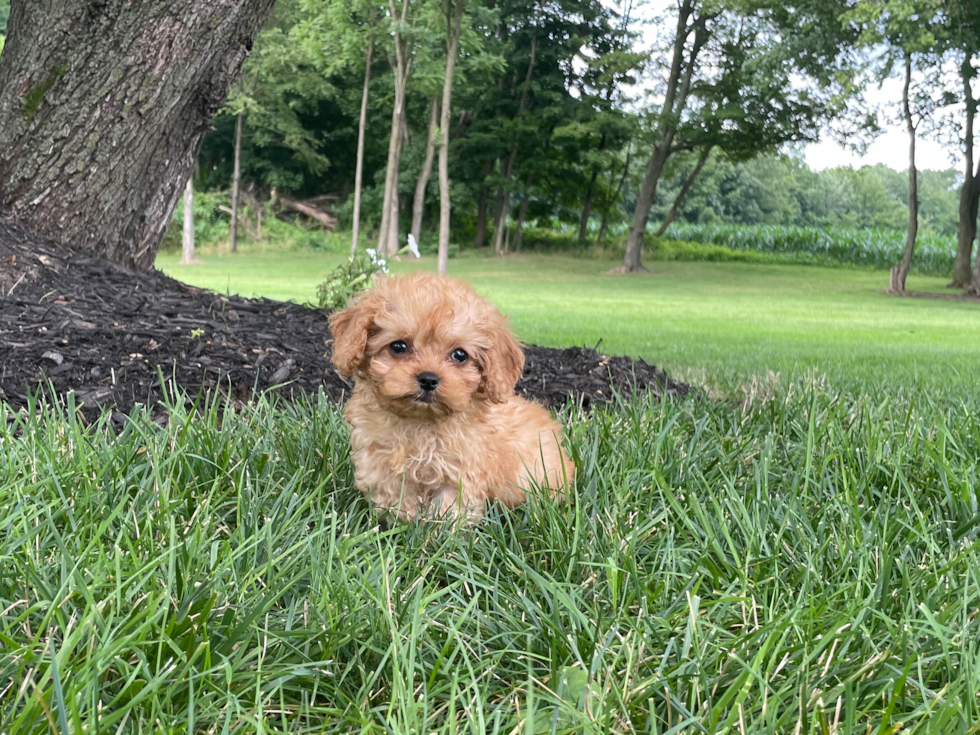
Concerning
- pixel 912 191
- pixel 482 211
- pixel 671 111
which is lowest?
pixel 482 211

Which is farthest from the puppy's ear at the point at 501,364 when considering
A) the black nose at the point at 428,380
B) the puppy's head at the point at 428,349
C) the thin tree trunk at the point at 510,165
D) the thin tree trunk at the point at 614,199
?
the thin tree trunk at the point at 614,199

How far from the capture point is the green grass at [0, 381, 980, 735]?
67.0 inches

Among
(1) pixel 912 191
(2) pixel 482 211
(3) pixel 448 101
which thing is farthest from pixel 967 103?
(2) pixel 482 211

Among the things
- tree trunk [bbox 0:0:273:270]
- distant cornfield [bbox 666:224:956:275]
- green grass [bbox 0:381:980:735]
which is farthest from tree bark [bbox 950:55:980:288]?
green grass [bbox 0:381:980:735]

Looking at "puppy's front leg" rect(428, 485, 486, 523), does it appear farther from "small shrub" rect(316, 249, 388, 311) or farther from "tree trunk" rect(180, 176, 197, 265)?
"tree trunk" rect(180, 176, 197, 265)

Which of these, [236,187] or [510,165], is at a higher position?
[510,165]

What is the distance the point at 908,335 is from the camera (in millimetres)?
11273

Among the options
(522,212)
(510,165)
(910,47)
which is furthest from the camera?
(522,212)

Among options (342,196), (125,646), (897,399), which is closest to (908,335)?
(897,399)

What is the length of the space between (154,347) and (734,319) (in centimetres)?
1079

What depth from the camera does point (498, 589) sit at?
7.47ft

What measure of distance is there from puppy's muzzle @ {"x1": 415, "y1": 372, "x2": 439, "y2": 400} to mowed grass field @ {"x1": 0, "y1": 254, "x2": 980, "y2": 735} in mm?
483

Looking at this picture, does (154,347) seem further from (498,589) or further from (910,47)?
(910,47)

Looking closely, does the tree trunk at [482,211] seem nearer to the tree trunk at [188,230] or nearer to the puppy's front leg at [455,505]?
the tree trunk at [188,230]
